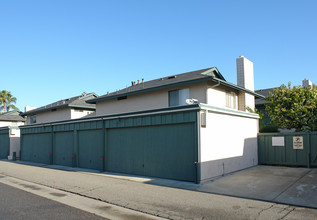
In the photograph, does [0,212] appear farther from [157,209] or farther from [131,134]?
[131,134]

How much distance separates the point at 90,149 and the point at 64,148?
11.9ft

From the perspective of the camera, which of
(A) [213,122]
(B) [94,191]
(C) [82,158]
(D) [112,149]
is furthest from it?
(C) [82,158]

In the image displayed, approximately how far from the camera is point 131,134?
47.7 ft

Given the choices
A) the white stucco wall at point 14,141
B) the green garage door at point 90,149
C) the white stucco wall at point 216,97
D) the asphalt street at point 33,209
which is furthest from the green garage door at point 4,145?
the white stucco wall at point 216,97

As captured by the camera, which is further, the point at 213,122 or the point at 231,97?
the point at 231,97

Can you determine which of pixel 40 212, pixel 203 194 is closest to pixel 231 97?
pixel 203 194

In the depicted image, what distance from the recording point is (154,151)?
521 inches

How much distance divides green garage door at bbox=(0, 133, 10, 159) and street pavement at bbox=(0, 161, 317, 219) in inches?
740

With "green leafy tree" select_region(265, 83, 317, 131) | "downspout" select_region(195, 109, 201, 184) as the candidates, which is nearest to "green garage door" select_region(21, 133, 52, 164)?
"downspout" select_region(195, 109, 201, 184)

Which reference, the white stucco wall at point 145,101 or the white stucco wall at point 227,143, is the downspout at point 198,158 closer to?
the white stucco wall at point 227,143

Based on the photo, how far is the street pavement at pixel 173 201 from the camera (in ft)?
23.1

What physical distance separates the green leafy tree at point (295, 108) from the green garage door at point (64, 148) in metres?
15.8

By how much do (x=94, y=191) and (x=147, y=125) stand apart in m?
4.55

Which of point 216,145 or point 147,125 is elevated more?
point 147,125
